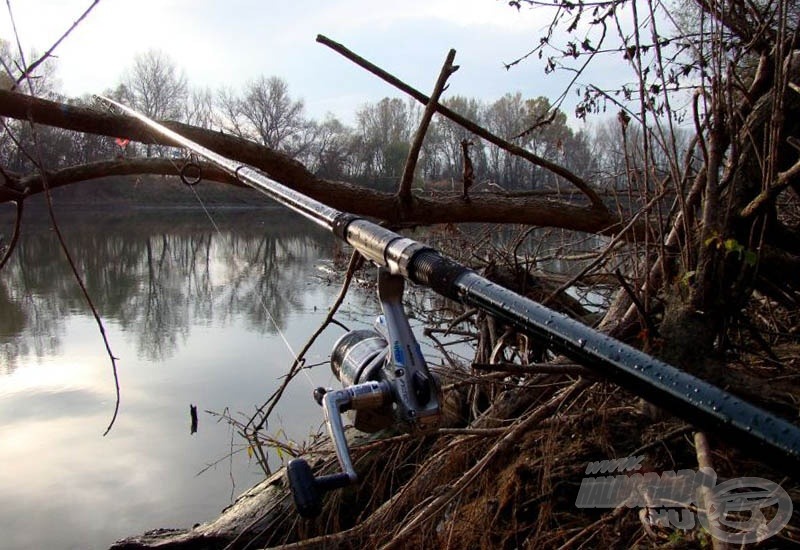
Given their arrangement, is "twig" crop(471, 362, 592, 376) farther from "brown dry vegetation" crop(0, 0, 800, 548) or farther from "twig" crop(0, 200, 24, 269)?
"twig" crop(0, 200, 24, 269)

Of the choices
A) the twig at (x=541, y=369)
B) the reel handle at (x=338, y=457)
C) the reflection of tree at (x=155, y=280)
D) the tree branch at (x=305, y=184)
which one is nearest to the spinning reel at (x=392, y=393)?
the reel handle at (x=338, y=457)

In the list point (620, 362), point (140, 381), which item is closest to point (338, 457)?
point (620, 362)

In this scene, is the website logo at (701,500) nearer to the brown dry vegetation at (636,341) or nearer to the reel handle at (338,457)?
the brown dry vegetation at (636,341)

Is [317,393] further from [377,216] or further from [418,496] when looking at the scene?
[377,216]

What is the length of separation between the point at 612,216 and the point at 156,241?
16.7 m

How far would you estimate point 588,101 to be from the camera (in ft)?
12.3

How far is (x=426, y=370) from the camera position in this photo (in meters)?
1.21

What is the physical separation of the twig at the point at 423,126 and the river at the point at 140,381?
6.91 ft

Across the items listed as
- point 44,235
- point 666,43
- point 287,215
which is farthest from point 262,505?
point 287,215

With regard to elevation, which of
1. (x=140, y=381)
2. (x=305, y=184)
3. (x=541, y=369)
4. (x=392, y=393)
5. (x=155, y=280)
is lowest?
(x=140, y=381)

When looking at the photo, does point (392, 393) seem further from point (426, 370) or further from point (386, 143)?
point (386, 143)

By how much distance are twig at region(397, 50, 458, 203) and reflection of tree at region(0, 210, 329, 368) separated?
587 cm

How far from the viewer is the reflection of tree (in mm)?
9391

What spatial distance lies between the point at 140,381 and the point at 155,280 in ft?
20.3
